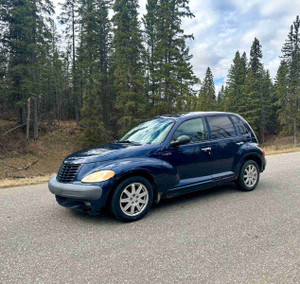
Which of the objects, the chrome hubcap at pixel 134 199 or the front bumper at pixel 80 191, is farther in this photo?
the chrome hubcap at pixel 134 199

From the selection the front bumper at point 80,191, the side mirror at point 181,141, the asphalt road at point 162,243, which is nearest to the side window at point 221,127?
the side mirror at point 181,141

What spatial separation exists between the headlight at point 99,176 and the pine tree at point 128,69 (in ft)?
68.7

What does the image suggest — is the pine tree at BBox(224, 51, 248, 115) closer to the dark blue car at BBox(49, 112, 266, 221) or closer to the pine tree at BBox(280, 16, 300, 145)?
the pine tree at BBox(280, 16, 300, 145)

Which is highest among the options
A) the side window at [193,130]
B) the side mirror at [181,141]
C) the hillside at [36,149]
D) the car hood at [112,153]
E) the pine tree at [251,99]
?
the pine tree at [251,99]

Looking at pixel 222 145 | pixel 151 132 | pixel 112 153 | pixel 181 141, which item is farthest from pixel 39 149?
pixel 181 141

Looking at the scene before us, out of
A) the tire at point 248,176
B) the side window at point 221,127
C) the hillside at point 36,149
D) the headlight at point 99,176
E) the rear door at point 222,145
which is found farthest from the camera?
the hillside at point 36,149

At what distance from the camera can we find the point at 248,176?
19.3 ft

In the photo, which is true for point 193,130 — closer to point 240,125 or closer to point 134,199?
point 240,125

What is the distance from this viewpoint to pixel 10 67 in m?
25.5

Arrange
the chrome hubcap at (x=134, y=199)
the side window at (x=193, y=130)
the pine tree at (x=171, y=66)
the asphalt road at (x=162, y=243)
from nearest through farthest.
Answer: the asphalt road at (x=162, y=243), the chrome hubcap at (x=134, y=199), the side window at (x=193, y=130), the pine tree at (x=171, y=66)

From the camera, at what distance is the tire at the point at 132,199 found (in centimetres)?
400

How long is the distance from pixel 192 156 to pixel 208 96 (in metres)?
43.2

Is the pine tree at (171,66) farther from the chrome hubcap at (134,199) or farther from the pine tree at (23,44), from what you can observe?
the chrome hubcap at (134,199)

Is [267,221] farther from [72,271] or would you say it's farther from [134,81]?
[134,81]
